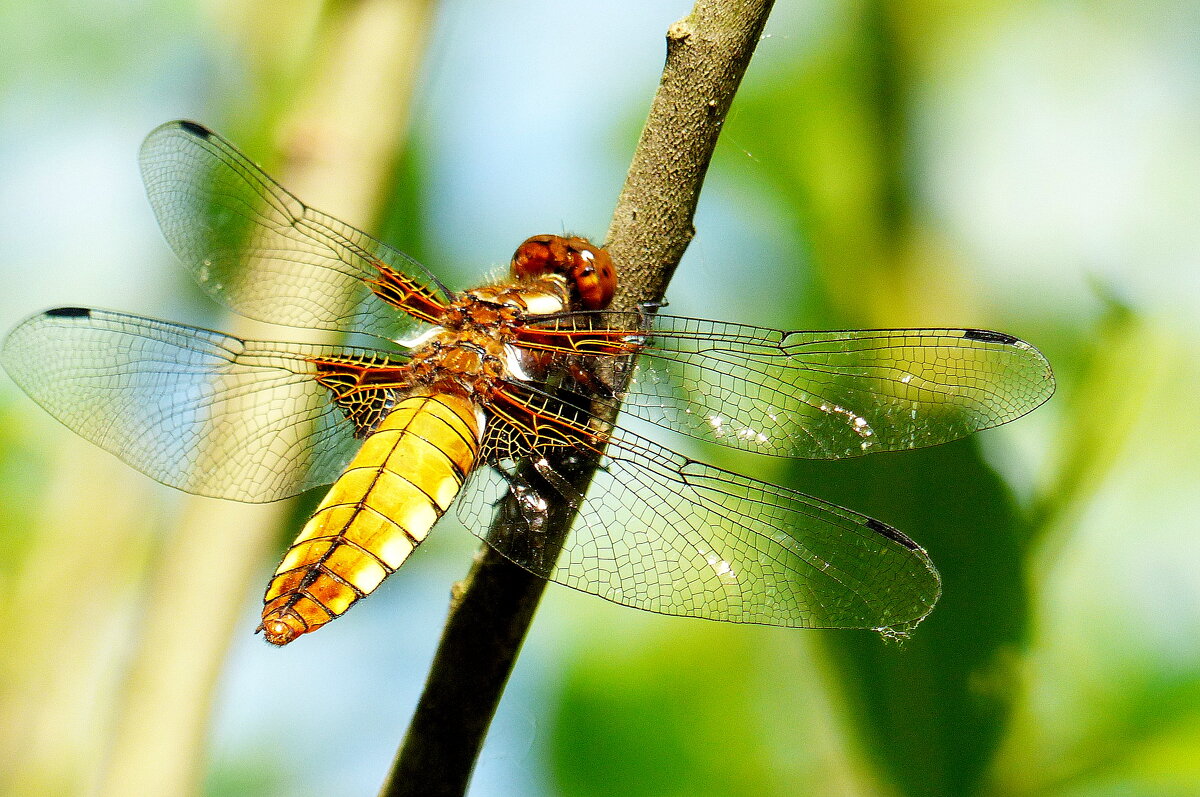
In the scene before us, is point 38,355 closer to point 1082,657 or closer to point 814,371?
point 814,371

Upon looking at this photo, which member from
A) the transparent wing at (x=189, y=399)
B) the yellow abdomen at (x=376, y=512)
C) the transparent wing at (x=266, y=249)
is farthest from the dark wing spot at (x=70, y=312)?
the yellow abdomen at (x=376, y=512)

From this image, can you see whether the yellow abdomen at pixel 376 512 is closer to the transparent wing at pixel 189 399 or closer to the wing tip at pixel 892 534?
the transparent wing at pixel 189 399

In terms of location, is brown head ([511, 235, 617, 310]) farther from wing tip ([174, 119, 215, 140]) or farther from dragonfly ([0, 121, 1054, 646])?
wing tip ([174, 119, 215, 140])

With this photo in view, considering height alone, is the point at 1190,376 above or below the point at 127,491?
above

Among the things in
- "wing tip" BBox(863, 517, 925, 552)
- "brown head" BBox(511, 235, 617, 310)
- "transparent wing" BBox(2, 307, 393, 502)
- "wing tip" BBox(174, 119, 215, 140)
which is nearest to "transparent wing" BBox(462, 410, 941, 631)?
"wing tip" BBox(863, 517, 925, 552)

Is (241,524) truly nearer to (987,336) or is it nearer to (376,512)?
(376,512)

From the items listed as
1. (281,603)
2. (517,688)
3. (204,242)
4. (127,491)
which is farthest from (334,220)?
(127,491)
